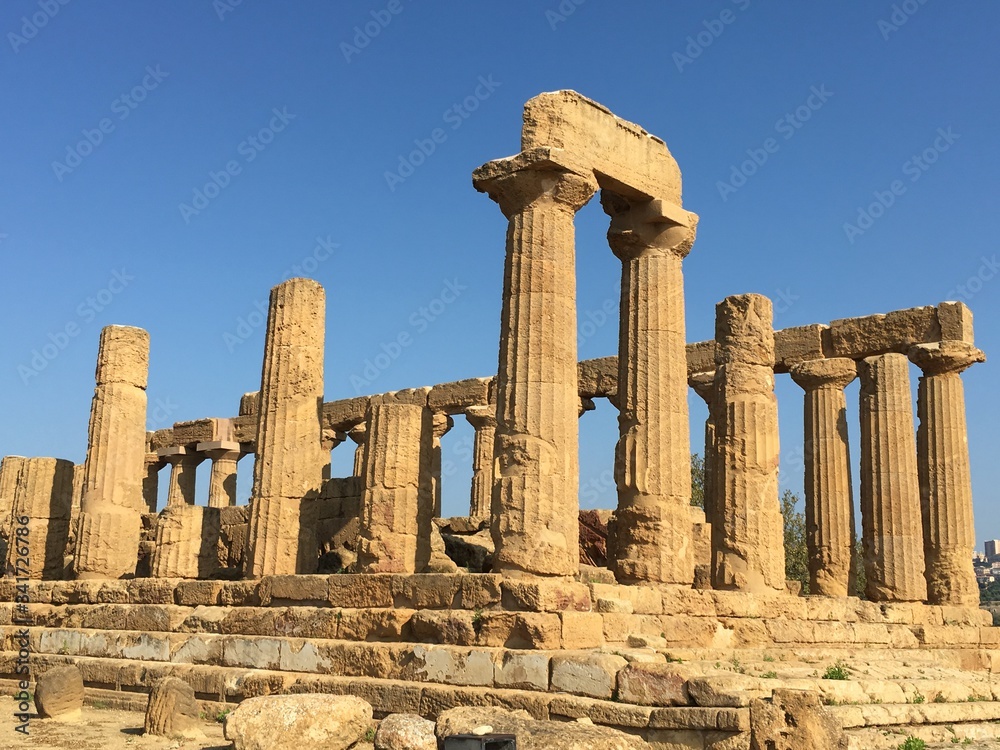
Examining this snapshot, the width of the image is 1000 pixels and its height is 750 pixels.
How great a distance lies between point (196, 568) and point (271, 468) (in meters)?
3.10

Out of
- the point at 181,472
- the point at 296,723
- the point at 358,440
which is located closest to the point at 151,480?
the point at 181,472

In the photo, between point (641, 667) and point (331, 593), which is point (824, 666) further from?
point (331, 593)

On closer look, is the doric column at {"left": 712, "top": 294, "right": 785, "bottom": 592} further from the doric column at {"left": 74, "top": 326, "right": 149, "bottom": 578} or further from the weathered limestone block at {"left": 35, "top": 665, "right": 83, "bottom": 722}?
the doric column at {"left": 74, "top": 326, "right": 149, "bottom": 578}

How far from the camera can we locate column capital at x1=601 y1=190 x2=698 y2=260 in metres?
16.4

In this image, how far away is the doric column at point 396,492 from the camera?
1627cm

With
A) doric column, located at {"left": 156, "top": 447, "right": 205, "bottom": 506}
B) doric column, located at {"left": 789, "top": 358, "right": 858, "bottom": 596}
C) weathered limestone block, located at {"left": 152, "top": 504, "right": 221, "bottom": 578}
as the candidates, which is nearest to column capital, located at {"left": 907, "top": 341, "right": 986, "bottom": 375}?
doric column, located at {"left": 789, "top": 358, "right": 858, "bottom": 596}

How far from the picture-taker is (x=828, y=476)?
22656 mm

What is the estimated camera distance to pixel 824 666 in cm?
1340

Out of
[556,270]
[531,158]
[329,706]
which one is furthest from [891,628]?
[329,706]

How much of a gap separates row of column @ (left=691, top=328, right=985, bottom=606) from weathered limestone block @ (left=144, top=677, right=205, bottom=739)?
1203 centimetres


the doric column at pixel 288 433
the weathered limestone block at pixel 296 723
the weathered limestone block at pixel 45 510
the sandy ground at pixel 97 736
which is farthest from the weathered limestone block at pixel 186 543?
the weathered limestone block at pixel 296 723

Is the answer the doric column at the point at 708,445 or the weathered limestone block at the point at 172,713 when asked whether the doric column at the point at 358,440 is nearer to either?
the doric column at the point at 708,445

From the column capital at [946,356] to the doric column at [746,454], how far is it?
5.06 meters

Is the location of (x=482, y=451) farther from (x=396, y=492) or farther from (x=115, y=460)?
(x=396, y=492)
